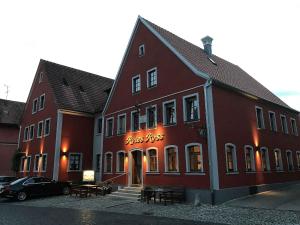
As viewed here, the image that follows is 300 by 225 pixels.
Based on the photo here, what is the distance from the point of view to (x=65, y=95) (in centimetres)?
2762

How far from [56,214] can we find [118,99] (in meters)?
12.6

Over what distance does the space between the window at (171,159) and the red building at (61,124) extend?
35.0 ft

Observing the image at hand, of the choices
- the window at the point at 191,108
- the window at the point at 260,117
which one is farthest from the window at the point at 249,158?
the window at the point at 191,108

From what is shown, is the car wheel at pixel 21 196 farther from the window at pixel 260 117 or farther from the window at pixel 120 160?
the window at pixel 260 117

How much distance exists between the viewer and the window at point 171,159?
57.7 ft


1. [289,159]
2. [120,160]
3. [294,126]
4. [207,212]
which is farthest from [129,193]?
[294,126]

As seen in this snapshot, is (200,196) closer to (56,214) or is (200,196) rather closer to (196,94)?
(196,94)

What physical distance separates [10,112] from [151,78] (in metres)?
27.9

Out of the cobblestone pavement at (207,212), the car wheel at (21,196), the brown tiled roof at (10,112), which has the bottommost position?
the cobblestone pavement at (207,212)

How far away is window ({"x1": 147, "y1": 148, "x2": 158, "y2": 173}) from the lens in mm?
19148

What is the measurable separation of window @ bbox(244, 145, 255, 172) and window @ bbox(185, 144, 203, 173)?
3.88 metres

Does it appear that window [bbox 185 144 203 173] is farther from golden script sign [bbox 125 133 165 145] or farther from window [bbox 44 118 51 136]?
window [bbox 44 118 51 136]

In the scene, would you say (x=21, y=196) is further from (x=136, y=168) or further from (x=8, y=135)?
(x=8, y=135)

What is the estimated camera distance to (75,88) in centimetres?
2950
